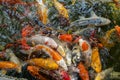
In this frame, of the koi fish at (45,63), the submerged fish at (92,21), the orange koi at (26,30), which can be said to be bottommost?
the koi fish at (45,63)

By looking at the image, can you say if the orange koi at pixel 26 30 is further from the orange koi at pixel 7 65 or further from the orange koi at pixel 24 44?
the orange koi at pixel 7 65

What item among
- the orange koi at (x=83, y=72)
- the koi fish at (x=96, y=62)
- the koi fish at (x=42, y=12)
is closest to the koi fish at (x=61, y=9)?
the koi fish at (x=42, y=12)

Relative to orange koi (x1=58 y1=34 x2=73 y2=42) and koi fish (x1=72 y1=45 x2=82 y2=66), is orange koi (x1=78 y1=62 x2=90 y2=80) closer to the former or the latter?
koi fish (x1=72 y1=45 x2=82 y2=66)

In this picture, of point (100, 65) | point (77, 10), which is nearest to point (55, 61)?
point (100, 65)

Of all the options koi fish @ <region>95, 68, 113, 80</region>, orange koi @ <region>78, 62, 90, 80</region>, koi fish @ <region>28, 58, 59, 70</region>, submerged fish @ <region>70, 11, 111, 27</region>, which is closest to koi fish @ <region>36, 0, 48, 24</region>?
submerged fish @ <region>70, 11, 111, 27</region>

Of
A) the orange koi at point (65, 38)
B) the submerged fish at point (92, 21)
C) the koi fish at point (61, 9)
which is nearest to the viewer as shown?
the orange koi at point (65, 38)

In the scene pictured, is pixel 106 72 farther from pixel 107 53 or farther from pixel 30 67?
pixel 30 67
